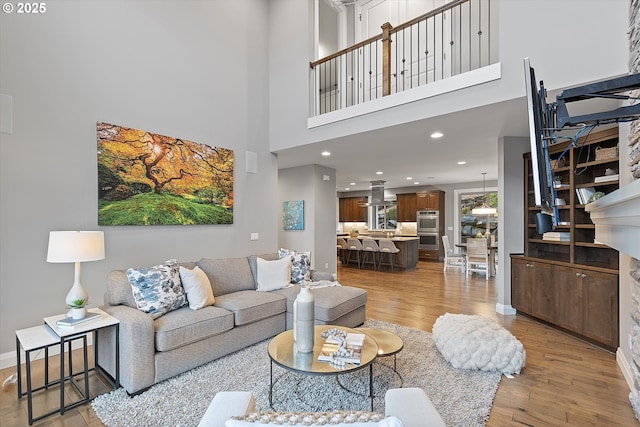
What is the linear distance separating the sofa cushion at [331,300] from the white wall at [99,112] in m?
1.59

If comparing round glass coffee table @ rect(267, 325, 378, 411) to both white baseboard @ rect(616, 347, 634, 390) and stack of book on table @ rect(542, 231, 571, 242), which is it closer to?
white baseboard @ rect(616, 347, 634, 390)

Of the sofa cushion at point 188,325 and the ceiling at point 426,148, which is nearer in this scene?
the sofa cushion at point 188,325

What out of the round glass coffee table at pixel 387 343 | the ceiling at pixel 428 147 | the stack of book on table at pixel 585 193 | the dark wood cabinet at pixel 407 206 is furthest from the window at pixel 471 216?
the round glass coffee table at pixel 387 343

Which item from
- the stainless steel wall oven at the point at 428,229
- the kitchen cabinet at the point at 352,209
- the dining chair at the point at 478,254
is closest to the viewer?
the dining chair at the point at 478,254

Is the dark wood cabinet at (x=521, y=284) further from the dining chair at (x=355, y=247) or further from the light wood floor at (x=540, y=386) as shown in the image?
the dining chair at (x=355, y=247)

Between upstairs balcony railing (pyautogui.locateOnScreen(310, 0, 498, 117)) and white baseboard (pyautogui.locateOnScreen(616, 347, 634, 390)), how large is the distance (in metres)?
3.58

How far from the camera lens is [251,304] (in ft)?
10.3

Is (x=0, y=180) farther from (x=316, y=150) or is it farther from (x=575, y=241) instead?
(x=575, y=241)

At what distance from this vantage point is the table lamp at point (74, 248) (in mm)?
2264

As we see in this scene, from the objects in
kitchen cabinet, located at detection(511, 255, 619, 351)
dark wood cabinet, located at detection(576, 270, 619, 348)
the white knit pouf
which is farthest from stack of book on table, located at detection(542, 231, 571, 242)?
the white knit pouf

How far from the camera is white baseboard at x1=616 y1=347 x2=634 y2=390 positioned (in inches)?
95.6

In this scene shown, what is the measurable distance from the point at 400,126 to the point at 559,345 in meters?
3.03

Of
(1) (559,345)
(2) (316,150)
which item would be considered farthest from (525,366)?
(2) (316,150)

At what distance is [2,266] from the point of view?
275 centimetres
